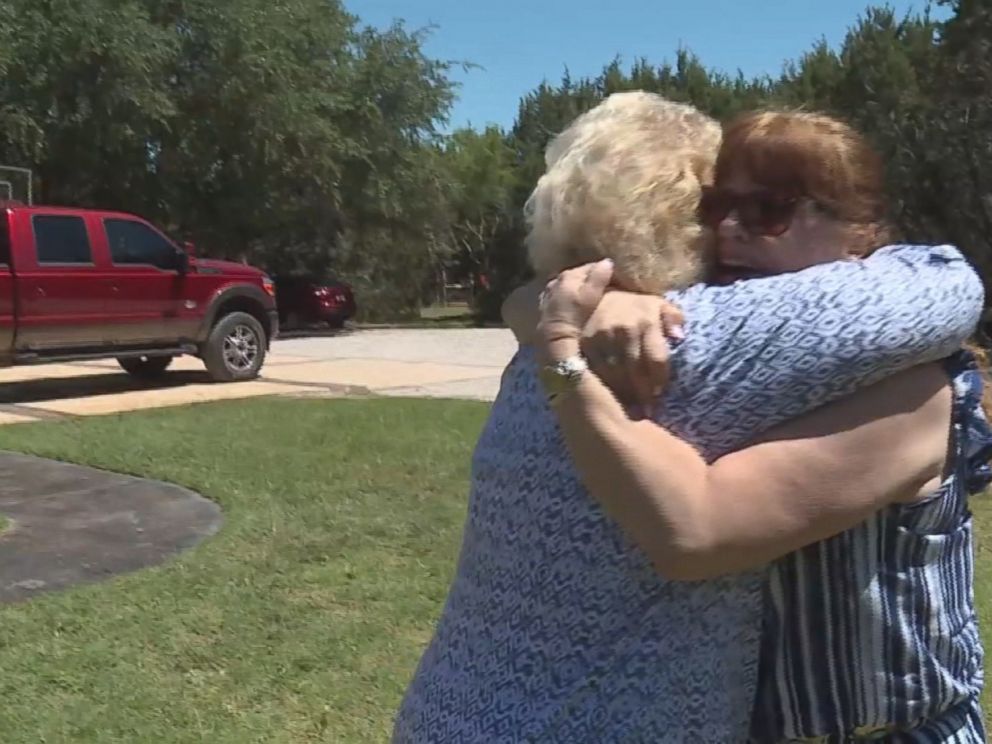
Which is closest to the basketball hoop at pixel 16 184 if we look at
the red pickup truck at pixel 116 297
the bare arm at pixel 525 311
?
the red pickup truck at pixel 116 297

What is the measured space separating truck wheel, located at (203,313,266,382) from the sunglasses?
498 inches

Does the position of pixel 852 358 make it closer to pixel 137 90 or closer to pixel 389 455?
pixel 389 455

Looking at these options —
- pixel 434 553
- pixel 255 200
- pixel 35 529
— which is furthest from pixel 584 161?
pixel 255 200

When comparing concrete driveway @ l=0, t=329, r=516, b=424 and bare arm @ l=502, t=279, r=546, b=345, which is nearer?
bare arm @ l=502, t=279, r=546, b=345

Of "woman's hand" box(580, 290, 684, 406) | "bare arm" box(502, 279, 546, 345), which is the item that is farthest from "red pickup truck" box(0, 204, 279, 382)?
"woman's hand" box(580, 290, 684, 406)

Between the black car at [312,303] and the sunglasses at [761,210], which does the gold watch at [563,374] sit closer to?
the sunglasses at [761,210]

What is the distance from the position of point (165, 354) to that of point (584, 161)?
12.4 meters

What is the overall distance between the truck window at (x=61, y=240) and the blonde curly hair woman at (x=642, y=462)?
1161cm

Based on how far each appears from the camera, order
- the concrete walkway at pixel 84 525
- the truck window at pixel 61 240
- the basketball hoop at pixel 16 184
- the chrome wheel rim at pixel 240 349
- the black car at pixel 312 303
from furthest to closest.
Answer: the black car at pixel 312 303
the basketball hoop at pixel 16 184
the chrome wheel rim at pixel 240 349
the truck window at pixel 61 240
the concrete walkway at pixel 84 525

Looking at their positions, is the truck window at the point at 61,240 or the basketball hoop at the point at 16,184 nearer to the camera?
the truck window at the point at 61,240

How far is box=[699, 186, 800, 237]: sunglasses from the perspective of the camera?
1434 mm

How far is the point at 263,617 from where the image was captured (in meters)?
4.86

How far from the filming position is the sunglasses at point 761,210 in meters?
1.43

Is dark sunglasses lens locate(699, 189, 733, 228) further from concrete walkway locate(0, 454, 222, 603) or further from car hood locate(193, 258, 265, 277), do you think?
car hood locate(193, 258, 265, 277)
